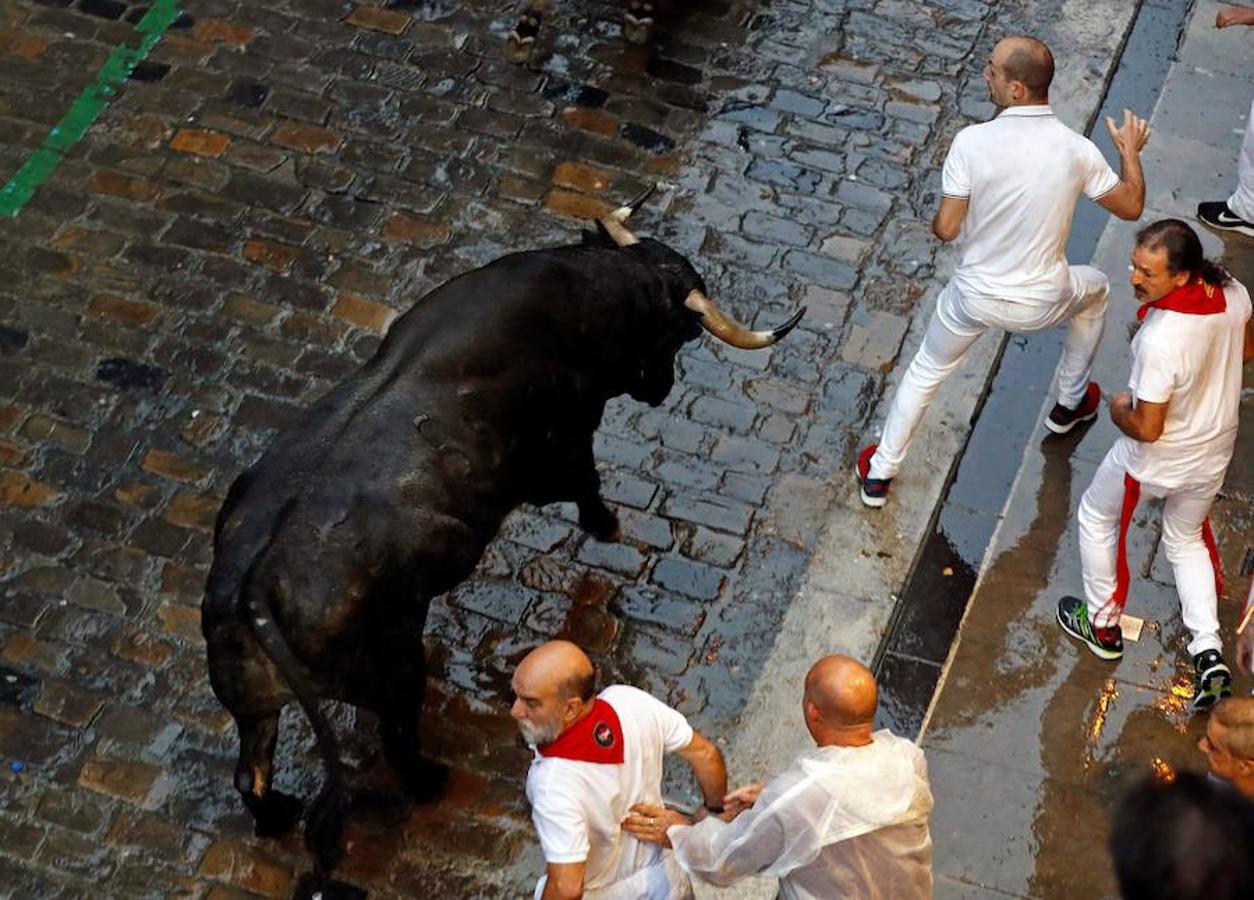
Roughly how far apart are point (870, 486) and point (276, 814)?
3013 mm

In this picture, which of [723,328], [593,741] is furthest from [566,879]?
[723,328]

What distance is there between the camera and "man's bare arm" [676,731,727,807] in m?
5.32

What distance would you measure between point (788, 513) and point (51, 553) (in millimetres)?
3270

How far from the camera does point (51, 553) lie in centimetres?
749

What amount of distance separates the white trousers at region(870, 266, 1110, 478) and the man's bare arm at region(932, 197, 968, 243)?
0.31 m

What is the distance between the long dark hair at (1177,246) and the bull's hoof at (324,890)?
12.3 ft

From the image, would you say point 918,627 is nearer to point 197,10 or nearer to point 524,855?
point 524,855

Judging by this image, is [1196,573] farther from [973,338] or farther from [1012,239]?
[1012,239]

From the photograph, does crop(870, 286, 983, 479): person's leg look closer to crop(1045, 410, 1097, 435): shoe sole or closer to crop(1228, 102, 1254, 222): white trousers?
crop(1045, 410, 1097, 435): shoe sole

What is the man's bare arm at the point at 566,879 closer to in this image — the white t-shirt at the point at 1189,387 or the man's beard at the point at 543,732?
the man's beard at the point at 543,732

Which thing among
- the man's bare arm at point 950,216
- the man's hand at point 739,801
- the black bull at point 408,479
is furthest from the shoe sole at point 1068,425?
the man's hand at point 739,801

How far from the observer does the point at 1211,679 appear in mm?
6930

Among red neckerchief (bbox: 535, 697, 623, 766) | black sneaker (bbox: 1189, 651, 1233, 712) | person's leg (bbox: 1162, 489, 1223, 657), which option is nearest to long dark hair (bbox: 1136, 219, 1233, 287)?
person's leg (bbox: 1162, 489, 1223, 657)

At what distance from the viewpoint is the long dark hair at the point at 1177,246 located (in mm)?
6086
